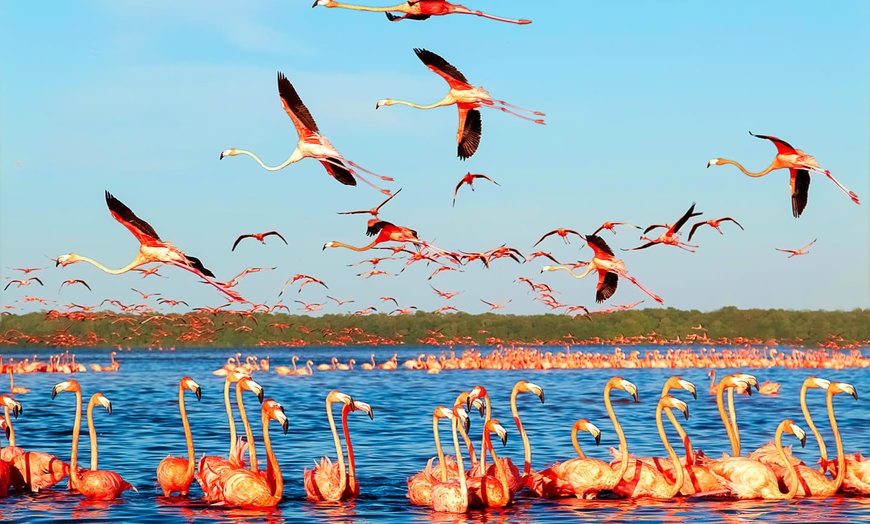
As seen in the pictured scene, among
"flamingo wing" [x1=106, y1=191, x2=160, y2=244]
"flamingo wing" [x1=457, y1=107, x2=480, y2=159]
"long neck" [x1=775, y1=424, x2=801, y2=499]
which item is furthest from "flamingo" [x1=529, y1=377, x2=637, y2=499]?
"flamingo wing" [x1=106, y1=191, x2=160, y2=244]

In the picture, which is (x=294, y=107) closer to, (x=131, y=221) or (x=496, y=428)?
(x=131, y=221)

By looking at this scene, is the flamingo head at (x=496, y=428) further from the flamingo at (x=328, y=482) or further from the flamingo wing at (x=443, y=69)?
the flamingo wing at (x=443, y=69)

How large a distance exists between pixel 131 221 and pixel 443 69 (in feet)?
15.9

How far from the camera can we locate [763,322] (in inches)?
4277

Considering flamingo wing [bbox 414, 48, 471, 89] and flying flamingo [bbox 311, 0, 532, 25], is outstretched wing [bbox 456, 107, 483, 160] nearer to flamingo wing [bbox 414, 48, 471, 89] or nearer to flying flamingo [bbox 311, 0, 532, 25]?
flamingo wing [bbox 414, 48, 471, 89]

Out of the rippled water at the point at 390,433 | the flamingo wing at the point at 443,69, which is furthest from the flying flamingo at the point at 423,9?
the rippled water at the point at 390,433

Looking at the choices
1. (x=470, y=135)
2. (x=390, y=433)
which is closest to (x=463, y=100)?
(x=470, y=135)

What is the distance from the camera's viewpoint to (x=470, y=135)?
17188mm

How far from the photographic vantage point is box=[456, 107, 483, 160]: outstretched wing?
17000mm

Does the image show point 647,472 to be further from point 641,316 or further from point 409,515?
point 641,316

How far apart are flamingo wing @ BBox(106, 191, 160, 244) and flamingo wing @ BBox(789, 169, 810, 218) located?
8.84 m

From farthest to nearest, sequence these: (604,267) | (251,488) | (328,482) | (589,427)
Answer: (604,267), (589,427), (328,482), (251,488)

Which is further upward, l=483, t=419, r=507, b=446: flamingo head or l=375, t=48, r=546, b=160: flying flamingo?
l=375, t=48, r=546, b=160: flying flamingo

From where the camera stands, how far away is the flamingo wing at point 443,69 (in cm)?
1692
